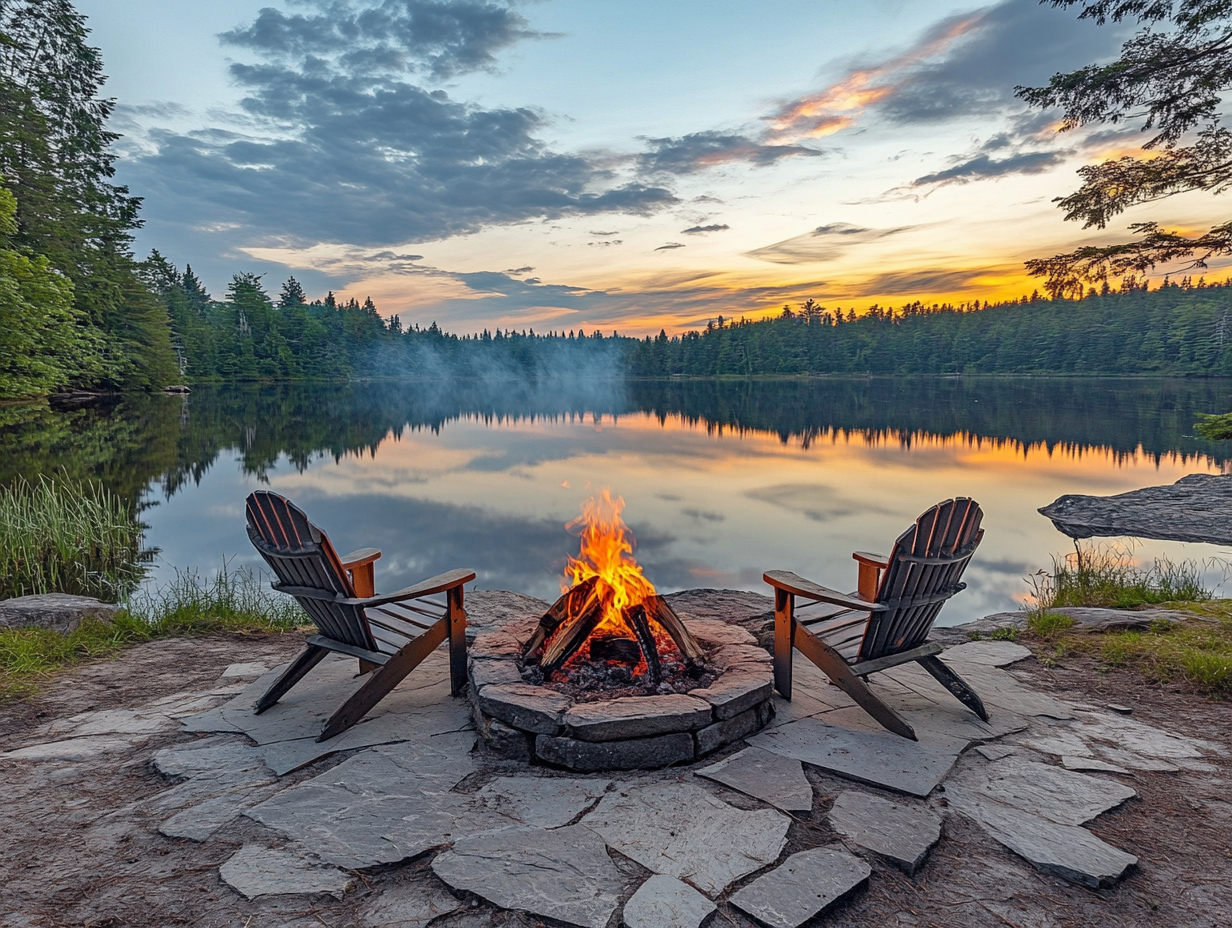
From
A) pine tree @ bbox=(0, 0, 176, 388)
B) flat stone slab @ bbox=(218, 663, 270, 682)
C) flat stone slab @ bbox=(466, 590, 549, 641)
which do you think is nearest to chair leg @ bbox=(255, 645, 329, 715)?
flat stone slab @ bbox=(218, 663, 270, 682)

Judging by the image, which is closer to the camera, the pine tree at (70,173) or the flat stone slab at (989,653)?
the flat stone slab at (989,653)

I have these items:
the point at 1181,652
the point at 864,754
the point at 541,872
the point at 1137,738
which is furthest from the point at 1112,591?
the point at 541,872

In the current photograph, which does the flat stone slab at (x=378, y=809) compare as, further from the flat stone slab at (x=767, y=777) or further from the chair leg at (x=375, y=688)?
the flat stone slab at (x=767, y=777)

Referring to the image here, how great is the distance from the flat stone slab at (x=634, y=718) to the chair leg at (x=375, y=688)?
3.08 ft

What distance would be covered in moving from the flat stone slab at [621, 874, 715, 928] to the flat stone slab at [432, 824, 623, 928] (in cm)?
7

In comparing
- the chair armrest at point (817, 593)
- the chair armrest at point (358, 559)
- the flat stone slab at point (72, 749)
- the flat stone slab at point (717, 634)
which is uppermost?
the chair armrest at point (358, 559)

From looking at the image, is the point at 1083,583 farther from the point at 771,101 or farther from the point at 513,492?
the point at 513,492

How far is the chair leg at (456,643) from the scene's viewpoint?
11.9ft

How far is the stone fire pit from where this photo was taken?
111 inches

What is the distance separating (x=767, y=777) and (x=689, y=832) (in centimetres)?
52

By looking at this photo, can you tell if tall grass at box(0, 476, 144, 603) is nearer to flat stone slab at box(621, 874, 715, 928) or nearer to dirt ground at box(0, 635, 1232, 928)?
dirt ground at box(0, 635, 1232, 928)

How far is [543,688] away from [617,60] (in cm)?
1271

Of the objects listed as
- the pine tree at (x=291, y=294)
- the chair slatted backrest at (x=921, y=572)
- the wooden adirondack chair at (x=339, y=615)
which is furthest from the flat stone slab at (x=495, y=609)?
the pine tree at (x=291, y=294)

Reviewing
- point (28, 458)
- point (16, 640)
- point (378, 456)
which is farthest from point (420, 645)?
point (378, 456)
